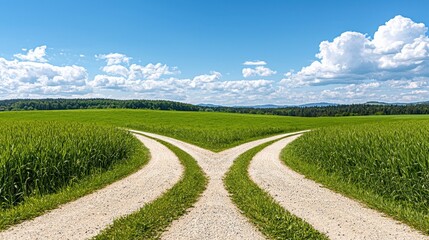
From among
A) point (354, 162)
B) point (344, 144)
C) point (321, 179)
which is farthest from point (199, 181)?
point (344, 144)

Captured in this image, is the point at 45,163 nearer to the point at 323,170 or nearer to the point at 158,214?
the point at 158,214

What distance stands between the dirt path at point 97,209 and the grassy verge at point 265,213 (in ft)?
11.0

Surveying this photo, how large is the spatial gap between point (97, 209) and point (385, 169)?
41.4 feet

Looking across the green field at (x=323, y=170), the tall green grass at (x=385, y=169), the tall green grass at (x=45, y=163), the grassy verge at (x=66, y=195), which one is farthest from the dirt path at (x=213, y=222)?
the tall green grass at (x=45, y=163)

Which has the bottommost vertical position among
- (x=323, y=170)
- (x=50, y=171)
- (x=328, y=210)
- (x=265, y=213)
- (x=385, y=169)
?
(x=323, y=170)

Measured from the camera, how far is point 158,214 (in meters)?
9.78

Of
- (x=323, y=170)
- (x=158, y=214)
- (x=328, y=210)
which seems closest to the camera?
(x=158, y=214)

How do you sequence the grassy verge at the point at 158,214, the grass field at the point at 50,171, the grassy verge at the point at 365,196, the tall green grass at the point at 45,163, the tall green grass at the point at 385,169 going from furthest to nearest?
the tall green grass at the point at 45,163
the grass field at the point at 50,171
the tall green grass at the point at 385,169
the grassy verge at the point at 365,196
the grassy verge at the point at 158,214

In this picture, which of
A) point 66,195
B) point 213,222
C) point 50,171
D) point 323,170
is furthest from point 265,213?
point 50,171

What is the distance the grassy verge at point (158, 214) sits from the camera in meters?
8.29

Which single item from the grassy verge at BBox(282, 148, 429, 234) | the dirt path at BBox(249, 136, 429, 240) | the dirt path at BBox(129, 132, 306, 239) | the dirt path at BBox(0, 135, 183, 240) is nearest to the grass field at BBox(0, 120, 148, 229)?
the dirt path at BBox(0, 135, 183, 240)

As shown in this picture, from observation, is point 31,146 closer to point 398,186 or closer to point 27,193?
point 27,193

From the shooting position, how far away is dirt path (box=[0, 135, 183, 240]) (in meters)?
8.48

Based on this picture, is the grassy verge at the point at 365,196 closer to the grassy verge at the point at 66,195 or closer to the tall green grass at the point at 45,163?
the grassy verge at the point at 66,195
